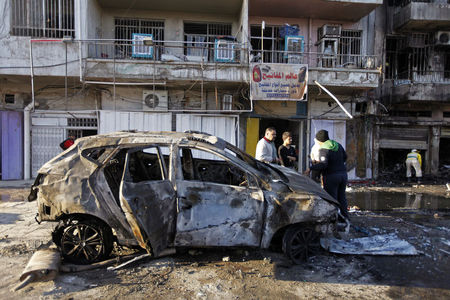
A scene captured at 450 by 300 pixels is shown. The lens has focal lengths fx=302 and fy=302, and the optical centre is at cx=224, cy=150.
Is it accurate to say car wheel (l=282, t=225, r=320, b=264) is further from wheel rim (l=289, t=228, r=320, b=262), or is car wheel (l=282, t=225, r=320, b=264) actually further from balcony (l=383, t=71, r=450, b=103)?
balcony (l=383, t=71, r=450, b=103)

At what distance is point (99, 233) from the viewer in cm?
390

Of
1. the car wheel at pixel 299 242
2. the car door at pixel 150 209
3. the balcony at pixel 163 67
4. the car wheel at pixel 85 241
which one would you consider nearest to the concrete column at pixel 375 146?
the balcony at pixel 163 67

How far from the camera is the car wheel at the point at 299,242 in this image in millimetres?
4012

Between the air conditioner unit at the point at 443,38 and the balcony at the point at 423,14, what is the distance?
41 centimetres

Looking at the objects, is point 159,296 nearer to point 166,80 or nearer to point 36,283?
point 36,283

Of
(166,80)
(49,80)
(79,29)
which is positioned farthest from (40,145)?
(166,80)

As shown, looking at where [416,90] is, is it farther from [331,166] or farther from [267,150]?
[267,150]

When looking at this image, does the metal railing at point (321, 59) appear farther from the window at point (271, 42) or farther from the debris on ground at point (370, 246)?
the debris on ground at point (370, 246)

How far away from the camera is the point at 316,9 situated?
11.9 metres

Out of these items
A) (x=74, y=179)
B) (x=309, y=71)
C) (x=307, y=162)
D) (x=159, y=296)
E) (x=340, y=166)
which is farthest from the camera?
(x=307, y=162)

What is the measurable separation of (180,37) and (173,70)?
2.50m

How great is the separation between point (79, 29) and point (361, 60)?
11.1 metres

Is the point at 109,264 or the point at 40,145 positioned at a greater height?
the point at 40,145

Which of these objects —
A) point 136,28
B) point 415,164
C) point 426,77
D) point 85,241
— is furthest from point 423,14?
point 85,241
